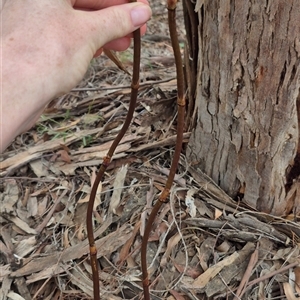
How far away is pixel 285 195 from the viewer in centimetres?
136

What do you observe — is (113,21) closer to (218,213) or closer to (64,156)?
(218,213)

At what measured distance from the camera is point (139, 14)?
968mm

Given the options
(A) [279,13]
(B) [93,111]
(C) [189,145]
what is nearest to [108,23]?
(A) [279,13]

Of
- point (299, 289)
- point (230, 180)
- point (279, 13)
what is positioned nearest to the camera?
point (279, 13)

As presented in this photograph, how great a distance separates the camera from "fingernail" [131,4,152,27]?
0.96 meters

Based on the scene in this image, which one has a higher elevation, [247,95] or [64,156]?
[247,95]

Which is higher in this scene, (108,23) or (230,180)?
(108,23)

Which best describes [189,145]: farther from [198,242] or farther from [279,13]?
[279,13]

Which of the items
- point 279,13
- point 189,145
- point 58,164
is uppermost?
point 279,13

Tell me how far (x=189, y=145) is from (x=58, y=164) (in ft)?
1.56

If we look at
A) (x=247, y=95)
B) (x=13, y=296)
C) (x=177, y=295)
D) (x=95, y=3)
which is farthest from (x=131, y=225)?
(x=95, y=3)

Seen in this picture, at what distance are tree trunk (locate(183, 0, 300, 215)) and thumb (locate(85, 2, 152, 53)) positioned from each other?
0.87ft

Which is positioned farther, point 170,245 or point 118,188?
point 118,188

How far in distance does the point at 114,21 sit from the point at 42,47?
0.15m
